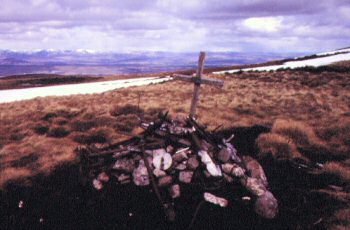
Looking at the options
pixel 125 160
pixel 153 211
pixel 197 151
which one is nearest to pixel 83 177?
pixel 125 160

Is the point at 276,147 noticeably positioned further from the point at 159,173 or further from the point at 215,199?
the point at 159,173

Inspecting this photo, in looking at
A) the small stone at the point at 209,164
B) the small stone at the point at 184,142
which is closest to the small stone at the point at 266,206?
the small stone at the point at 209,164

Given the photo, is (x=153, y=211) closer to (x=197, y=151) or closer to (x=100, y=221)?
(x=100, y=221)

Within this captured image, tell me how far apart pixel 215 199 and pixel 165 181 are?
4.79 feet

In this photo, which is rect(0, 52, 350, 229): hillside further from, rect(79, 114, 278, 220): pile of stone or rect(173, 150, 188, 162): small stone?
rect(173, 150, 188, 162): small stone

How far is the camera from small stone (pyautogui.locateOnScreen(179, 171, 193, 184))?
9469mm

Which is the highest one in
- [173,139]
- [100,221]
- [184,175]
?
[173,139]

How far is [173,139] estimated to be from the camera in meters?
10.3

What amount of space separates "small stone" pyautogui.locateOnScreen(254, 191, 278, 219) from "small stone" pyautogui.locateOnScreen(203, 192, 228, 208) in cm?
83

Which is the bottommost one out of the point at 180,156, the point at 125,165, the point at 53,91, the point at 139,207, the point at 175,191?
the point at 53,91

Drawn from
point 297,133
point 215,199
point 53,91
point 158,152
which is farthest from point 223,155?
point 53,91

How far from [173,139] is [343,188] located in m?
5.14

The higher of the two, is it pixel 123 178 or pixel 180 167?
pixel 180 167

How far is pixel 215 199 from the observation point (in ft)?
29.6
